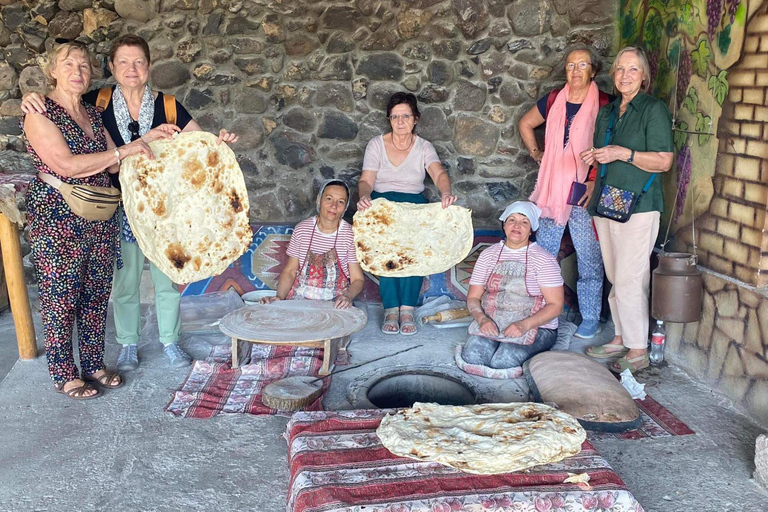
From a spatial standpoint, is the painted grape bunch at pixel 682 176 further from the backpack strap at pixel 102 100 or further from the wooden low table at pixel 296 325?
the backpack strap at pixel 102 100

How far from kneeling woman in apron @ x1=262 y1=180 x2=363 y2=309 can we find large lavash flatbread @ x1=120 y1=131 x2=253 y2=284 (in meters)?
0.76

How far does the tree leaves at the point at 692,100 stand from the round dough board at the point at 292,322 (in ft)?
6.64

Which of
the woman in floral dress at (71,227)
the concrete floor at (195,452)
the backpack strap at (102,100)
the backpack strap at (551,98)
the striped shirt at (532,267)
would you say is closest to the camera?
the concrete floor at (195,452)

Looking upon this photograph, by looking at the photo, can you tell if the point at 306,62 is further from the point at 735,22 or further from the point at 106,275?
the point at 735,22

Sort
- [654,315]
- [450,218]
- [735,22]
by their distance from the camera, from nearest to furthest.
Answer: [735,22] → [654,315] → [450,218]

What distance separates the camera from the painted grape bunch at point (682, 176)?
3.42 metres

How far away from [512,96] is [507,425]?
2819 mm

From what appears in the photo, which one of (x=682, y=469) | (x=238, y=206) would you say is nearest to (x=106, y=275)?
(x=238, y=206)

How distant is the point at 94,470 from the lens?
2455 mm

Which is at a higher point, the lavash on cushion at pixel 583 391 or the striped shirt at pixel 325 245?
the striped shirt at pixel 325 245

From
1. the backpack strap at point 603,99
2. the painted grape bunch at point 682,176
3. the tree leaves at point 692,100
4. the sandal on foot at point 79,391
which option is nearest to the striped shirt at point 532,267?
the painted grape bunch at point 682,176

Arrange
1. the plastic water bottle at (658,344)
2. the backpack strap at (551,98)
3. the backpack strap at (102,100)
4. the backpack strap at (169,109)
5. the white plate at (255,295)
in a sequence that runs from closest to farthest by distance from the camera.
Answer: the backpack strap at (102,100)
the backpack strap at (169,109)
the plastic water bottle at (658,344)
the backpack strap at (551,98)
the white plate at (255,295)

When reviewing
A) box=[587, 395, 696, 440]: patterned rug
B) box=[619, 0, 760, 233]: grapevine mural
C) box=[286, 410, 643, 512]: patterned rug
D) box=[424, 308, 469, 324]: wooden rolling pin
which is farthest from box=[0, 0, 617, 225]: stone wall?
box=[286, 410, 643, 512]: patterned rug

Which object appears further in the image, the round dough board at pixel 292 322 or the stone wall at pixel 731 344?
the round dough board at pixel 292 322
